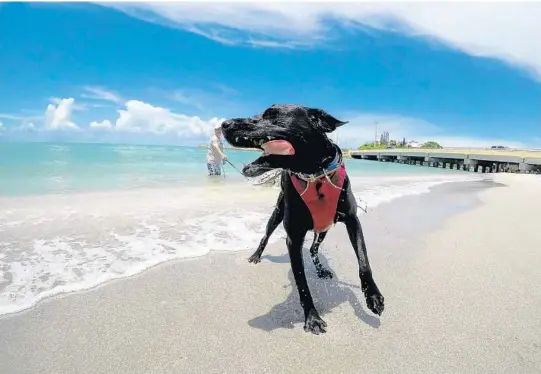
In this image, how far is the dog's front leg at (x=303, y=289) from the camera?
2.79 m

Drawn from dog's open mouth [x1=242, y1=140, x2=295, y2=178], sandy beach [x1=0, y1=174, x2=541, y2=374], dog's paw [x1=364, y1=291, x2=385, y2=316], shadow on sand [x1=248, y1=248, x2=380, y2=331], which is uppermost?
dog's open mouth [x1=242, y1=140, x2=295, y2=178]

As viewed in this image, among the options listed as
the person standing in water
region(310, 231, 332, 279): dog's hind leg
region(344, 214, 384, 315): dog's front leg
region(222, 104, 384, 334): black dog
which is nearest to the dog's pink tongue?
region(222, 104, 384, 334): black dog

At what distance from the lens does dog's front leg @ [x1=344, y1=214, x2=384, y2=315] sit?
9.45ft

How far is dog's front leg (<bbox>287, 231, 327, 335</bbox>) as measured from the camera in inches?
110

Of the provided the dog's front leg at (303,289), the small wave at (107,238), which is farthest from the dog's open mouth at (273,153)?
the small wave at (107,238)

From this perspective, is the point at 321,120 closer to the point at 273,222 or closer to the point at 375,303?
the point at 375,303

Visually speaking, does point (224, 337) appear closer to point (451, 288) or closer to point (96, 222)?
point (451, 288)

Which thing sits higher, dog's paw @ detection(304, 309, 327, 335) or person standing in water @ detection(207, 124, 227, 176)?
person standing in water @ detection(207, 124, 227, 176)

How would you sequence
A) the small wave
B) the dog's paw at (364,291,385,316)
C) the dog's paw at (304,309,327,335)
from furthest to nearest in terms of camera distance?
the small wave < the dog's paw at (364,291,385,316) < the dog's paw at (304,309,327,335)

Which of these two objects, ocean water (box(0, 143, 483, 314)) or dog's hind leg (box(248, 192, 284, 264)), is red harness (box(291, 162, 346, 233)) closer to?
ocean water (box(0, 143, 483, 314))

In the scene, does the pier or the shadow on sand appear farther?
the pier

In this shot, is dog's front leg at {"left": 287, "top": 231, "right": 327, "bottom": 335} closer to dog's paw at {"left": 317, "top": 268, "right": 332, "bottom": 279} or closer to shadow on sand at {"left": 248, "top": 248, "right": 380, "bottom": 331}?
shadow on sand at {"left": 248, "top": 248, "right": 380, "bottom": 331}

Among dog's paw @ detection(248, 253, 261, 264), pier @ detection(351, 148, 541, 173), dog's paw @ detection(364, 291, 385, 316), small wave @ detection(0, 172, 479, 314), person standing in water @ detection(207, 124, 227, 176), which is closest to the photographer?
dog's paw @ detection(364, 291, 385, 316)

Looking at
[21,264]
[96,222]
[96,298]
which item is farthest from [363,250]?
[96,222]
